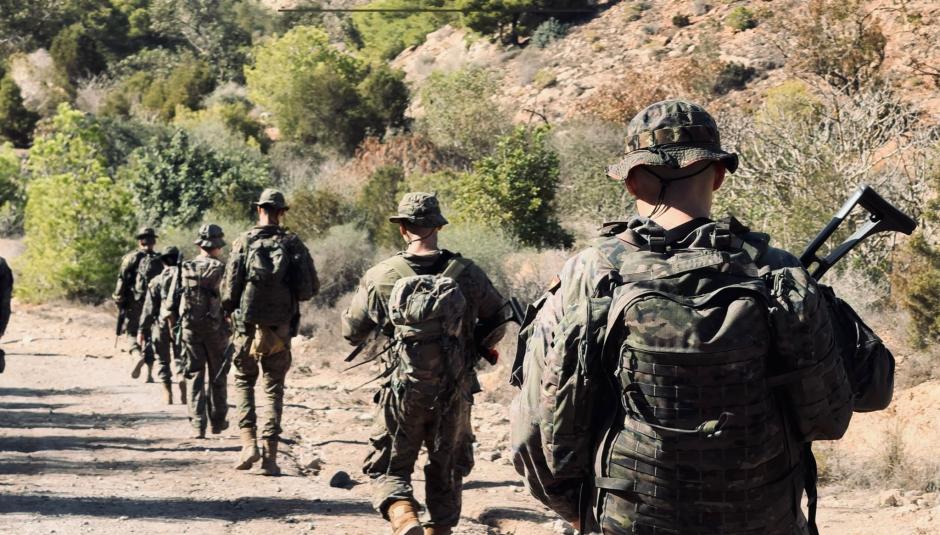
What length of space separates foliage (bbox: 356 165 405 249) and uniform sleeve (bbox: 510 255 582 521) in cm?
1709

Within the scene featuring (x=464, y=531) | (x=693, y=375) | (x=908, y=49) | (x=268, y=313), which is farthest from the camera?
(x=908, y=49)

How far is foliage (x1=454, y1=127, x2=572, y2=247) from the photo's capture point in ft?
67.1

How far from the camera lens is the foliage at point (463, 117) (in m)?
35.1

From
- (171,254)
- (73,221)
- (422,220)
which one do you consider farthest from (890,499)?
(73,221)

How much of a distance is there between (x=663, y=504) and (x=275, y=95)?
1602 inches

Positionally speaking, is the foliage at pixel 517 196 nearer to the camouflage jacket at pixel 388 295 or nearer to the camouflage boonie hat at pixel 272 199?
the camouflage boonie hat at pixel 272 199

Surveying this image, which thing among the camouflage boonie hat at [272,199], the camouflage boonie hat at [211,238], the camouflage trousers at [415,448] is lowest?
the camouflage trousers at [415,448]

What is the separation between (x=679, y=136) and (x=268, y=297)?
17.0 feet

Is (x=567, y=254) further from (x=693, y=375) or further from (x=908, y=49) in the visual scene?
(x=693, y=375)

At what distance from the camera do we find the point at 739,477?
9.79ft

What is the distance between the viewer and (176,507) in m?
7.23

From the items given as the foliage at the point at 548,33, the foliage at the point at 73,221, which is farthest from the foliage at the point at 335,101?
the foliage at the point at 73,221

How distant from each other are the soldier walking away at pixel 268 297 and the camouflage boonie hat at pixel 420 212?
2180 millimetres

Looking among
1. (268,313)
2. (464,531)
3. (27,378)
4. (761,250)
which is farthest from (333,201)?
(761,250)
